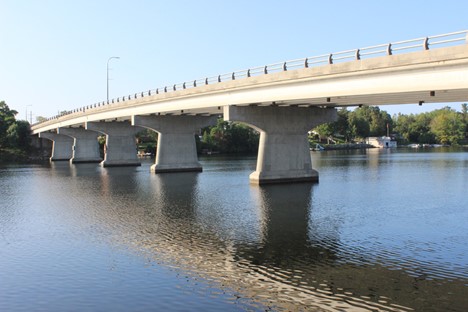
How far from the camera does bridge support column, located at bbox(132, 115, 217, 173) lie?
219 feet

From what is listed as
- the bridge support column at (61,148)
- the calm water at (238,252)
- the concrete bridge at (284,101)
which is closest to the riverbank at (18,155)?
the bridge support column at (61,148)

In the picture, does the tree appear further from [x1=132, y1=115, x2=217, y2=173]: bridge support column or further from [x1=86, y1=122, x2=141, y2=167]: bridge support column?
[x1=132, y1=115, x2=217, y2=173]: bridge support column

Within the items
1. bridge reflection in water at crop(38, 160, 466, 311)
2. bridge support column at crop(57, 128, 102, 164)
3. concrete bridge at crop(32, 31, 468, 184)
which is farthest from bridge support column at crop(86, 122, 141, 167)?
bridge reflection in water at crop(38, 160, 466, 311)

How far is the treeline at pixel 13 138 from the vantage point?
12875cm

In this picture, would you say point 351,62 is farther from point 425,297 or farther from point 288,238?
point 425,297

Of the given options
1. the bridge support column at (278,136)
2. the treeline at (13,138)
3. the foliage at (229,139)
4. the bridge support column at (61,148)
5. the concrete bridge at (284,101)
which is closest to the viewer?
the concrete bridge at (284,101)

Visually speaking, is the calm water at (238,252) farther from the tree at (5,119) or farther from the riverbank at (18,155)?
the tree at (5,119)

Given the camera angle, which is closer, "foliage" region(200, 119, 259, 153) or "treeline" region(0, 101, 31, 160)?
"treeline" region(0, 101, 31, 160)

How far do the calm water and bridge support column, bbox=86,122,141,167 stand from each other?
43.1 m

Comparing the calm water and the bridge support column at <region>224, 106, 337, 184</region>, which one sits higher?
the bridge support column at <region>224, 106, 337, 184</region>

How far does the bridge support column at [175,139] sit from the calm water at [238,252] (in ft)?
82.1

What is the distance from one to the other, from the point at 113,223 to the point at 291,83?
1892cm

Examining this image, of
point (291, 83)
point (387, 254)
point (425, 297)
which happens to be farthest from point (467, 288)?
point (291, 83)

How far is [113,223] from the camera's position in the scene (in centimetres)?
2983
